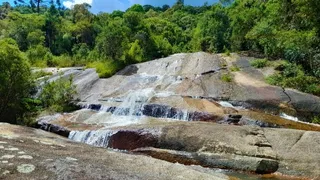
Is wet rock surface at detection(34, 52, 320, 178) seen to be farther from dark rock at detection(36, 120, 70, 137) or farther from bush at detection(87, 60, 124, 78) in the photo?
bush at detection(87, 60, 124, 78)

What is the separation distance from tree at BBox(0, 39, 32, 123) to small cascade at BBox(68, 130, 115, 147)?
22.3ft

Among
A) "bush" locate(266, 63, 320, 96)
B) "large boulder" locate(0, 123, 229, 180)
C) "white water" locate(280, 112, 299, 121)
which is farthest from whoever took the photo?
"bush" locate(266, 63, 320, 96)

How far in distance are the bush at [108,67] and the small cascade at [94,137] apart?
1468 centimetres

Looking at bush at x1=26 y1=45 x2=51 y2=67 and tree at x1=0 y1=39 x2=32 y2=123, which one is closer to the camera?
tree at x1=0 y1=39 x2=32 y2=123

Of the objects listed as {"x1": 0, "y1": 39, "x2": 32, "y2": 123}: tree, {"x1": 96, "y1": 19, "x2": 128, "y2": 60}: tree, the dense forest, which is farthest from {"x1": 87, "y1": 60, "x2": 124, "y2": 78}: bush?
{"x1": 0, "y1": 39, "x2": 32, "y2": 123}: tree

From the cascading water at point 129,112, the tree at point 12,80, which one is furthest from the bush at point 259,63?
the tree at point 12,80

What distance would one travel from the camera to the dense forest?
84.7ft

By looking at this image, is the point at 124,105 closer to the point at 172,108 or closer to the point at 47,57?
the point at 172,108

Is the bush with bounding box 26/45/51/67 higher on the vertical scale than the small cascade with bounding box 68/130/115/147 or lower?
higher

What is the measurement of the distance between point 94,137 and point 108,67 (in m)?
17.4

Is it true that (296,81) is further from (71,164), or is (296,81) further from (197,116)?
(71,164)

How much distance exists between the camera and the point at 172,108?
24453mm

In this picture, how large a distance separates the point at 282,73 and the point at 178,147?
1761 centimetres

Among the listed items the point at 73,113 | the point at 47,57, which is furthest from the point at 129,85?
the point at 47,57
